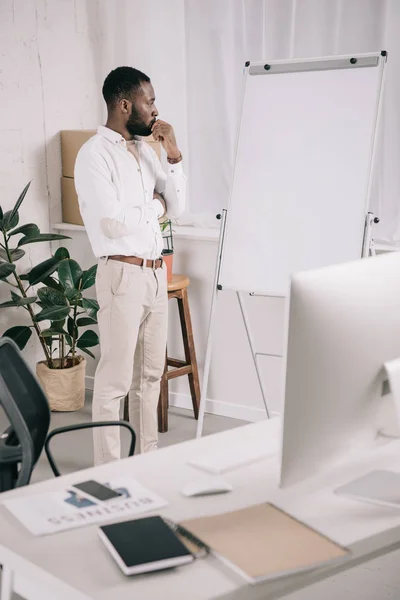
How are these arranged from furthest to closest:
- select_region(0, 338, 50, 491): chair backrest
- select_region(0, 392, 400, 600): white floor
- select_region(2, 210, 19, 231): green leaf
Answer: select_region(2, 210, 19, 231): green leaf, select_region(0, 392, 400, 600): white floor, select_region(0, 338, 50, 491): chair backrest

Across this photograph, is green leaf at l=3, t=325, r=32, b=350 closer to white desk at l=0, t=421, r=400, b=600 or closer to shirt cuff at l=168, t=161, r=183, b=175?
shirt cuff at l=168, t=161, r=183, b=175

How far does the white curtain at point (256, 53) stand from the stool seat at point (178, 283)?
0.51 meters

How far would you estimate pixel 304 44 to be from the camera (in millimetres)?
4195

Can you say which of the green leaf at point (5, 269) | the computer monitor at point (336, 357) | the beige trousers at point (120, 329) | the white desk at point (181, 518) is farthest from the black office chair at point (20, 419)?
the green leaf at point (5, 269)

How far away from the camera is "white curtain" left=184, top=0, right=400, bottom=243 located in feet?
13.2

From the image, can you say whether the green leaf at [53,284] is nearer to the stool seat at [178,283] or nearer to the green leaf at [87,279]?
the green leaf at [87,279]

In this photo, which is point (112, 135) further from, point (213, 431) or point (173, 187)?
point (213, 431)

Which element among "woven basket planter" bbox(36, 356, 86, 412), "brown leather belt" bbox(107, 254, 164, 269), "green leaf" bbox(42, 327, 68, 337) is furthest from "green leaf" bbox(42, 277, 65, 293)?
"brown leather belt" bbox(107, 254, 164, 269)

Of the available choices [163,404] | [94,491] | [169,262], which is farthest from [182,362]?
[94,491]

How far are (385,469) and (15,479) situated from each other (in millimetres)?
1026

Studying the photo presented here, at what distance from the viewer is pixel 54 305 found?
4.46m

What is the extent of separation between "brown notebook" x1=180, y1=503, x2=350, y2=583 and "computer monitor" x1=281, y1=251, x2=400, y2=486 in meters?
0.11

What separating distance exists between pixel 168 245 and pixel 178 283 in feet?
0.91

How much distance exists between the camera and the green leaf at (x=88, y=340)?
15.4 feet
